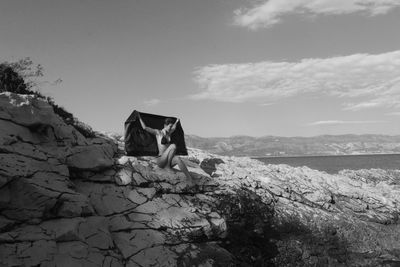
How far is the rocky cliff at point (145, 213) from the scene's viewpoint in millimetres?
11883

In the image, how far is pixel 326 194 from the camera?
70.4 feet

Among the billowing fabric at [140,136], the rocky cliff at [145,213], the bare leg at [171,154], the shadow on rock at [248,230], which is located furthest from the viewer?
the billowing fabric at [140,136]

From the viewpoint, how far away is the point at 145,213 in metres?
14.8

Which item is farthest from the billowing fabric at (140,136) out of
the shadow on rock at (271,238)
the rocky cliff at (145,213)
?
the shadow on rock at (271,238)

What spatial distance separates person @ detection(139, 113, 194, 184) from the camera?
667 inches

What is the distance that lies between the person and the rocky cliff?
389 mm

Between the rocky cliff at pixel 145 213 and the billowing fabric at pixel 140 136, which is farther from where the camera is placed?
the billowing fabric at pixel 140 136

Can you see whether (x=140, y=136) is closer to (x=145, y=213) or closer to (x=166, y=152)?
(x=166, y=152)

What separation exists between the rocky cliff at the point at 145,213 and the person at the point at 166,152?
0.39 meters

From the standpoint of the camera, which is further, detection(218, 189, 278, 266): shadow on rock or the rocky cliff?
detection(218, 189, 278, 266): shadow on rock

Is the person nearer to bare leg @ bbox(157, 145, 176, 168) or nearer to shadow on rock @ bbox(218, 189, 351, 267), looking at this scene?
bare leg @ bbox(157, 145, 176, 168)

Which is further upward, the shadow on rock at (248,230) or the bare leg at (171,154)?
the bare leg at (171,154)

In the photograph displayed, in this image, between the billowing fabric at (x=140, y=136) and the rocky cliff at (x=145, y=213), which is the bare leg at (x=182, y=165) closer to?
the rocky cliff at (x=145, y=213)

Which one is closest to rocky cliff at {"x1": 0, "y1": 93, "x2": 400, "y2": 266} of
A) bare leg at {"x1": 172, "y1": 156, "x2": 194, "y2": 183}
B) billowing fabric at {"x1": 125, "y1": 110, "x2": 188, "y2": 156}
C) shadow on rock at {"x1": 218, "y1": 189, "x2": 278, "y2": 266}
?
shadow on rock at {"x1": 218, "y1": 189, "x2": 278, "y2": 266}
